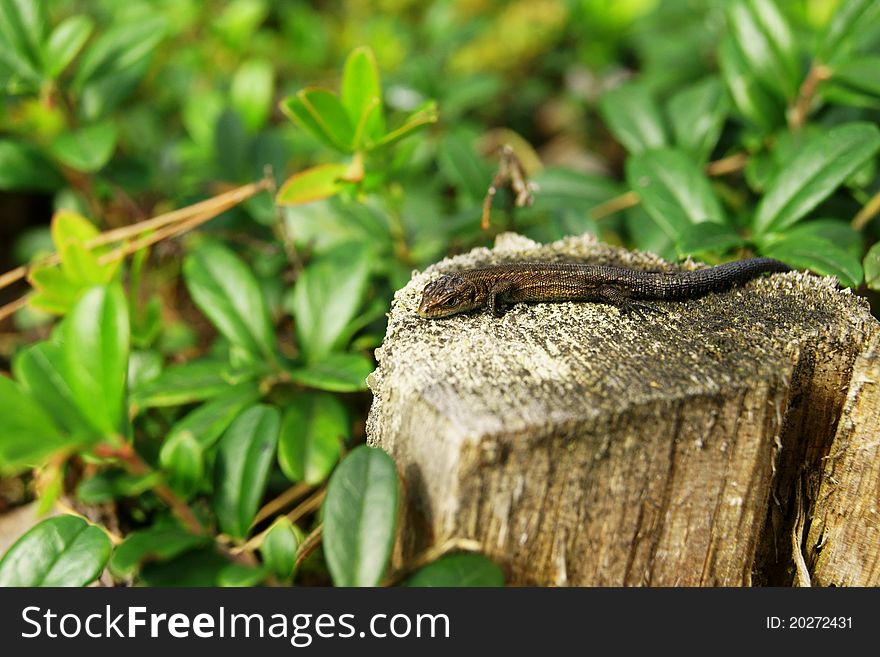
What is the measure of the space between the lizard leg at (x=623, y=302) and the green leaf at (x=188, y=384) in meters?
1.22

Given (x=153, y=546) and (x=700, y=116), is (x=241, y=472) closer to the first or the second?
(x=153, y=546)

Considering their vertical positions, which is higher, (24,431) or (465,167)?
(465,167)

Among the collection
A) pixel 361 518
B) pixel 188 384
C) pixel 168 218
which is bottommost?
pixel 361 518

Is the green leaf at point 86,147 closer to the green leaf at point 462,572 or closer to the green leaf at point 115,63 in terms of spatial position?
the green leaf at point 115,63

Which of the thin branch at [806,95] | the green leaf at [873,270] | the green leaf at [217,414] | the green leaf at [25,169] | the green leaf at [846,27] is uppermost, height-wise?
the green leaf at [846,27]

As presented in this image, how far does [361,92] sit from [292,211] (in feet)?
3.25

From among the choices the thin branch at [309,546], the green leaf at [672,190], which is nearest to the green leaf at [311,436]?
the thin branch at [309,546]

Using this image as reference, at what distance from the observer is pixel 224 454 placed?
2018 millimetres

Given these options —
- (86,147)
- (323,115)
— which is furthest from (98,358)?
(86,147)

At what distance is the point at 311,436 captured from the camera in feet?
8.05

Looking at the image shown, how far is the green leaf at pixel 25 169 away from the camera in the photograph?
10.4 feet

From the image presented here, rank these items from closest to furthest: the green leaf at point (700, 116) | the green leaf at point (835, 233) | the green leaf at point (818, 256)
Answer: the green leaf at point (818, 256) < the green leaf at point (835, 233) < the green leaf at point (700, 116)
